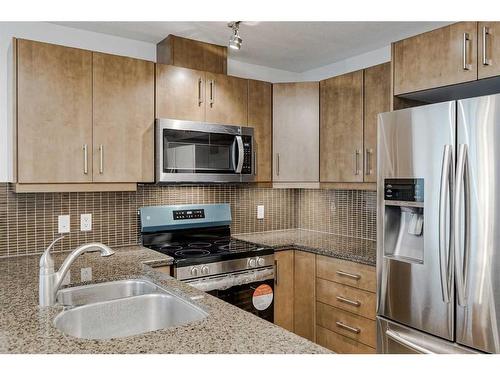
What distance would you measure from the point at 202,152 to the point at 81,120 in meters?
0.82

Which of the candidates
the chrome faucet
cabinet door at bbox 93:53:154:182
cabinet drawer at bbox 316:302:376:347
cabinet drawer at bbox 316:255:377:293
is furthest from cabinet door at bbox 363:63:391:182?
the chrome faucet

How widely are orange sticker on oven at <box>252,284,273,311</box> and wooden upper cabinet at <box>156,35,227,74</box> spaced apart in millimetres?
1690

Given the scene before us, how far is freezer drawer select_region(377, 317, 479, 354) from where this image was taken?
2.00 m

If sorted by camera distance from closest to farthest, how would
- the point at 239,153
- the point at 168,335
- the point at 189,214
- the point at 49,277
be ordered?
the point at 168,335, the point at 49,277, the point at 239,153, the point at 189,214

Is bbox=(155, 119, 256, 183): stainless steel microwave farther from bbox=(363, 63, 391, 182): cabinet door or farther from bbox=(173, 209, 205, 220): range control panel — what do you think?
bbox=(363, 63, 391, 182): cabinet door

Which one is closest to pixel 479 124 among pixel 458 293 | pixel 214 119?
pixel 458 293

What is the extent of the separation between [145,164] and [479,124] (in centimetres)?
196

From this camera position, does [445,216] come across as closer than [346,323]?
Yes

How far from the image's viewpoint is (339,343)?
2799mm

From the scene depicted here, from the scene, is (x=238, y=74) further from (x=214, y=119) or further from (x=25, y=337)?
(x=25, y=337)

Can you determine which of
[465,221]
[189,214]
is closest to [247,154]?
[189,214]

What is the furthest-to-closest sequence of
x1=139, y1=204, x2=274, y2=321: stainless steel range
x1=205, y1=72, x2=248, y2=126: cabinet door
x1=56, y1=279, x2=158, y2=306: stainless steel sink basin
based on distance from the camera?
x1=205, y1=72, x2=248, y2=126: cabinet door < x1=139, y1=204, x2=274, y2=321: stainless steel range < x1=56, y1=279, x2=158, y2=306: stainless steel sink basin

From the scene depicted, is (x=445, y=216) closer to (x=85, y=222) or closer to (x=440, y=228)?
(x=440, y=228)

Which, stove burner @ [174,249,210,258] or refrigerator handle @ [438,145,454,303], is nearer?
refrigerator handle @ [438,145,454,303]
